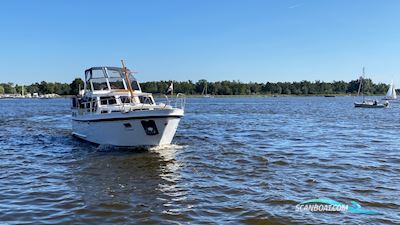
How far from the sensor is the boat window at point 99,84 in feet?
81.1

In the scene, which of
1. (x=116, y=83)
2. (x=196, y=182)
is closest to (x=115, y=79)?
(x=116, y=83)

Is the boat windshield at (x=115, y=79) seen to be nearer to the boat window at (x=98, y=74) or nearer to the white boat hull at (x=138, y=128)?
the boat window at (x=98, y=74)

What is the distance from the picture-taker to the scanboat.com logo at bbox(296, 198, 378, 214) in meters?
10.1

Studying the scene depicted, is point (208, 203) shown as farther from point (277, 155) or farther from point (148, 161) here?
point (277, 155)

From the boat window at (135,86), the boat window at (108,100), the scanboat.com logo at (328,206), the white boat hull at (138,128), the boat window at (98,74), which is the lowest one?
the scanboat.com logo at (328,206)

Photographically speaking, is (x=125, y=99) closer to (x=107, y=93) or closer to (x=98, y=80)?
(x=107, y=93)

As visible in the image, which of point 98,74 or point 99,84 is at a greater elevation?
point 98,74

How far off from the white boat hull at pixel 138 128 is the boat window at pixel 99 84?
12.8 ft

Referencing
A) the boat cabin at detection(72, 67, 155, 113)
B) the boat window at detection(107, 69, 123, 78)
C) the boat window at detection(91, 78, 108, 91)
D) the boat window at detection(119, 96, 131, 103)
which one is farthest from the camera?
the boat window at detection(107, 69, 123, 78)

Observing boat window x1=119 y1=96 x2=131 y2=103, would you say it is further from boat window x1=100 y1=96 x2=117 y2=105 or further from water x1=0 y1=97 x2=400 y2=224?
water x1=0 y1=97 x2=400 y2=224

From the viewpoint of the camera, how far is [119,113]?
63.7 feet

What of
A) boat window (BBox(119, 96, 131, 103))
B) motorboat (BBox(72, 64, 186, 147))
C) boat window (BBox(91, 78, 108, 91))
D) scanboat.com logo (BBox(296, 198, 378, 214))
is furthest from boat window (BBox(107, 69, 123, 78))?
scanboat.com logo (BBox(296, 198, 378, 214))

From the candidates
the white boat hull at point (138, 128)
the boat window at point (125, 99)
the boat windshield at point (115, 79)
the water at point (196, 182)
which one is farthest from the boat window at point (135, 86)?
the water at point (196, 182)

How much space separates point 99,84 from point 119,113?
607 cm
